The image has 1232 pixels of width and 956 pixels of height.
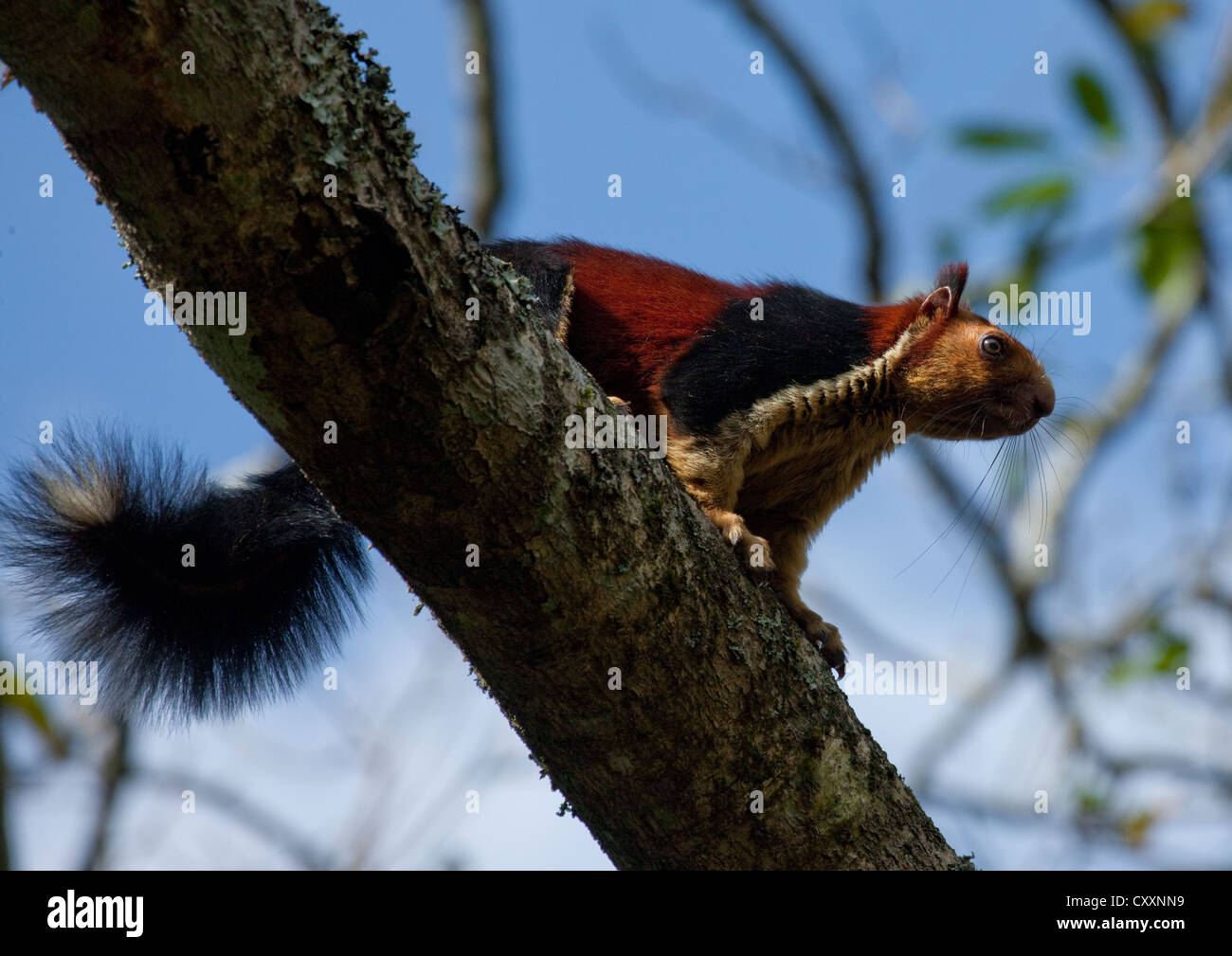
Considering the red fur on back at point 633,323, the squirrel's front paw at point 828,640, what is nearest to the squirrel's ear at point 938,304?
the red fur on back at point 633,323

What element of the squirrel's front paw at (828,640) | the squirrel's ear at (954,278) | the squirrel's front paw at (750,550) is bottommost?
the squirrel's front paw at (828,640)

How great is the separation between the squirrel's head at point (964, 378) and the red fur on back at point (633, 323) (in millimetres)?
868

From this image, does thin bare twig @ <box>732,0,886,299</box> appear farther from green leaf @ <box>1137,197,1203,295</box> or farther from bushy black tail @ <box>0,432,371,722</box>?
bushy black tail @ <box>0,432,371,722</box>

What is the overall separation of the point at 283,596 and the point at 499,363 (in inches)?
76.2

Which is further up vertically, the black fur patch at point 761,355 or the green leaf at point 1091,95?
the green leaf at point 1091,95

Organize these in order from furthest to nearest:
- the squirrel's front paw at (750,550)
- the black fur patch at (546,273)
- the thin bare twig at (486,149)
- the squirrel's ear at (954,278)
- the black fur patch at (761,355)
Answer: the thin bare twig at (486,149) < the squirrel's ear at (954,278) < the black fur patch at (546,273) < the black fur patch at (761,355) < the squirrel's front paw at (750,550)

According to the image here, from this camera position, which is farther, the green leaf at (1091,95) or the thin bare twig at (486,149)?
the thin bare twig at (486,149)

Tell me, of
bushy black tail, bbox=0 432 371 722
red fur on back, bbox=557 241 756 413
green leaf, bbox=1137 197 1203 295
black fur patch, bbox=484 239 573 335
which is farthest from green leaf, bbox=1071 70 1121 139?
bushy black tail, bbox=0 432 371 722

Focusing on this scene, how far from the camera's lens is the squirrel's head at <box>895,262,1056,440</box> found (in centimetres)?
519

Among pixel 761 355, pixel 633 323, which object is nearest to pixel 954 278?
pixel 761 355

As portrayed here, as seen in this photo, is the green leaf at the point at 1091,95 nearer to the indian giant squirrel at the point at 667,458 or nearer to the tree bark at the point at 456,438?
the indian giant squirrel at the point at 667,458

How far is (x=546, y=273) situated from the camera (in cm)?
491

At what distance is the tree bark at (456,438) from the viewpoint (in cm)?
249

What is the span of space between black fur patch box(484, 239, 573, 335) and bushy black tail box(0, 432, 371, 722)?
1143mm
